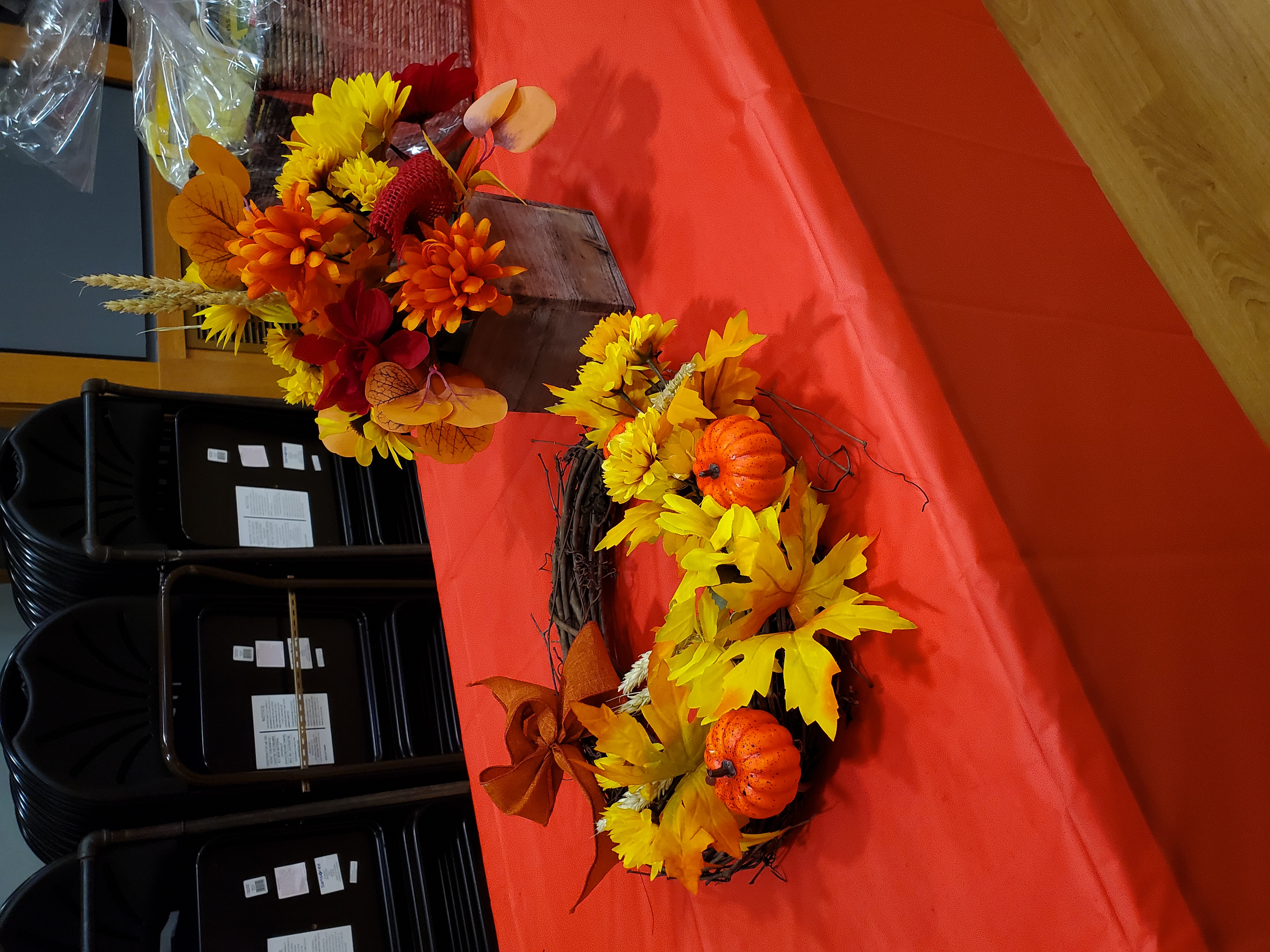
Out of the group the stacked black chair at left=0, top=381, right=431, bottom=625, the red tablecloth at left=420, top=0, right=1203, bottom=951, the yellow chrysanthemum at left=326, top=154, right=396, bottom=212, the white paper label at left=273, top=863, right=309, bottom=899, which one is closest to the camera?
the red tablecloth at left=420, top=0, right=1203, bottom=951

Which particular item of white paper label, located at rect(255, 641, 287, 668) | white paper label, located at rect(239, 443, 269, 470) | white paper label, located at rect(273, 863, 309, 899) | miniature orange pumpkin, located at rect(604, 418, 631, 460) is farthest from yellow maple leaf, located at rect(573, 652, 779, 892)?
white paper label, located at rect(239, 443, 269, 470)

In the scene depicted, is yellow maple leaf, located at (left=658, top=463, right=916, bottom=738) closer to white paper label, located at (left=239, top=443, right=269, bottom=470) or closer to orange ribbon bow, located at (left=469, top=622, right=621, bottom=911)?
orange ribbon bow, located at (left=469, top=622, right=621, bottom=911)

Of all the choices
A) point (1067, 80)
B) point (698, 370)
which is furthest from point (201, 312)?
point (1067, 80)

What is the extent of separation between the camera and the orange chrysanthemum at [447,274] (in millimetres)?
938

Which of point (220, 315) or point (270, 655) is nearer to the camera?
point (220, 315)

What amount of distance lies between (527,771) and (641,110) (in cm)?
85

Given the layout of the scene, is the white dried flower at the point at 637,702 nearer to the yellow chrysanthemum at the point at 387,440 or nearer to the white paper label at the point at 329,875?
the yellow chrysanthemum at the point at 387,440

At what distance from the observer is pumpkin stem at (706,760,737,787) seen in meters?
0.77

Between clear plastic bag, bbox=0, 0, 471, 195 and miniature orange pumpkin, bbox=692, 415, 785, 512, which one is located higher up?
clear plastic bag, bbox=0, 0, 471, 195

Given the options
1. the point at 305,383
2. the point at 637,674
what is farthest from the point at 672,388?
the point at 305,383

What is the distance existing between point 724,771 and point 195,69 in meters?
1.36

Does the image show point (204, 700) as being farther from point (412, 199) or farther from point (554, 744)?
point (412, 199)

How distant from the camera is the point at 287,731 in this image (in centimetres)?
183

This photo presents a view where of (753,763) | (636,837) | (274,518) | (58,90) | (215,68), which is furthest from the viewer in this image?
(274,518)
